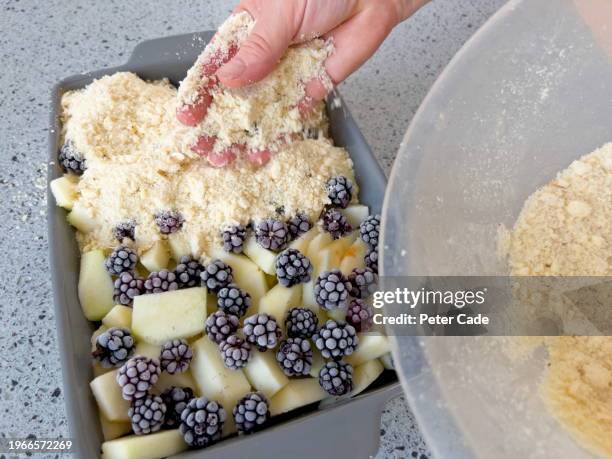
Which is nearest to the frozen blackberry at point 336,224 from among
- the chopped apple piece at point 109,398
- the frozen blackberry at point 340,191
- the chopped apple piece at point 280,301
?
the frozen blackberry at point 340,191

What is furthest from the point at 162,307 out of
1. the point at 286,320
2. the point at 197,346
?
the point at 286,320

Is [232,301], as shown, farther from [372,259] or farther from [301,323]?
[372,259]

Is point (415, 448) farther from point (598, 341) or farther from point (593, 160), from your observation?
point (593, 160)

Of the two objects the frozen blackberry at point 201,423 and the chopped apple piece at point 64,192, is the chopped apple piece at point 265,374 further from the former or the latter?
the chopped apple piece at point 64,192

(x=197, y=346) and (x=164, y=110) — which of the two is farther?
(x=164, y=110)

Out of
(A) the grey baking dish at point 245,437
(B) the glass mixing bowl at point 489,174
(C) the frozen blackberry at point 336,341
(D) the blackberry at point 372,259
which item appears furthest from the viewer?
(D) the blackberry at point 372,259

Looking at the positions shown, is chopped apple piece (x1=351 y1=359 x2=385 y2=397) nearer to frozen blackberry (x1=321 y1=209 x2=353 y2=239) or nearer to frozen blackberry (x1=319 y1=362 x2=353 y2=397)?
frozen blackberry (x1=319 y1=362 x2=353 y2=397)
